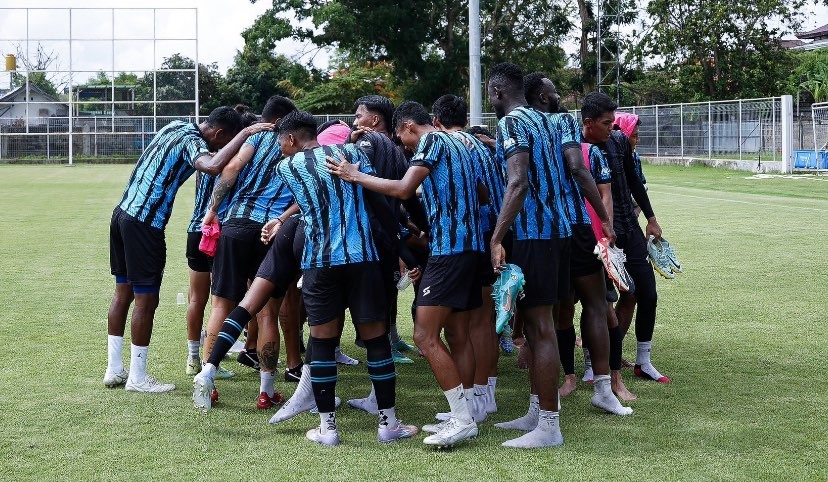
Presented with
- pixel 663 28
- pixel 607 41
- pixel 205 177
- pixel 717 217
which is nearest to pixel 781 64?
pixel 663 28

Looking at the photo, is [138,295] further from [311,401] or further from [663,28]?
[663,28]

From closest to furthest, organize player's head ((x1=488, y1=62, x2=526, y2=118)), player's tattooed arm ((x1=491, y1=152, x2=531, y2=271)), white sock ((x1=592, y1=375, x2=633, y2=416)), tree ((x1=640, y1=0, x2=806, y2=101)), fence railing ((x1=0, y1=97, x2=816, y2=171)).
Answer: player's tattooed arm ((x1=491, y1=152, x2=531, y2=271)) < player's head ((x1=488, y1=62, x2=526, y2=118)) < white sock ((x1=592, y1=375, x2=633, y2=416)) < fence railing ((x1=0, y1=97, x2=816, y2=171)) < tree ((x1=640, y1=0, x2=806, y2=101))

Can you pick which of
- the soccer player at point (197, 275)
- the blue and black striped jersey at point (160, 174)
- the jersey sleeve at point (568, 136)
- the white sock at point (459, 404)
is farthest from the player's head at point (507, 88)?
the soccer player at point (197, 275)

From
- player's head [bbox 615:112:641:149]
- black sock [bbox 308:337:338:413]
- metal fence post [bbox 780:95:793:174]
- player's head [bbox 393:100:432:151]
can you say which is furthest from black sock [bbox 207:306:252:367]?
metal fence post [bbox 780:95:793:174]

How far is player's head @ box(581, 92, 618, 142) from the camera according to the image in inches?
275

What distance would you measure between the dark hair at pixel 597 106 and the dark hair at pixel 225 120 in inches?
100

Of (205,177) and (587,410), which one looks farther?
(205,177)

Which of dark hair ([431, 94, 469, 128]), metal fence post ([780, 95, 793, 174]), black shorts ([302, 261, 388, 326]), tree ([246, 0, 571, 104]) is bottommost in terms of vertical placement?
black shorts ([302, 261, 388, 326])

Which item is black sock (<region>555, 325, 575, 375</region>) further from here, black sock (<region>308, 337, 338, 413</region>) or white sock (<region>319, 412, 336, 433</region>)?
white sock (<region>319, 412, 336, 433</region>)

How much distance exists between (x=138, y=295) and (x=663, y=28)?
4236cm

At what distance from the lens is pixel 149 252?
726cm

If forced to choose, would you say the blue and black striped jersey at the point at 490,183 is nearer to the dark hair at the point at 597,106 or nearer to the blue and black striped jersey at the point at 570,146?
the blue and black striped jersey at the point at 570,146

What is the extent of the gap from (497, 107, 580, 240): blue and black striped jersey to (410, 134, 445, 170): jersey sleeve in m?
0.38

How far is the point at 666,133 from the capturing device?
39.6 metres
